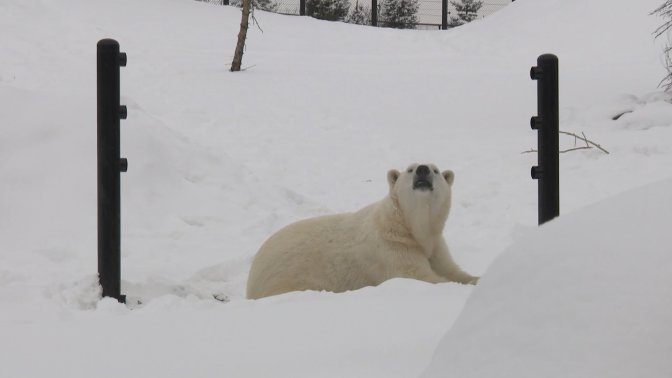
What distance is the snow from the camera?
1.68 m

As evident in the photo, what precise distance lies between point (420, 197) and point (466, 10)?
2722cm

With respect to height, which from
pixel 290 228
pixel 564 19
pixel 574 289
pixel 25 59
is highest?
pixel 564 19

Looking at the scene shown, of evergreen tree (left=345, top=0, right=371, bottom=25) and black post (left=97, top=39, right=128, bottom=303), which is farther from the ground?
evergreen tree (left=345, top=0, right=371, bottom=25)

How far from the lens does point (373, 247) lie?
5.07 m

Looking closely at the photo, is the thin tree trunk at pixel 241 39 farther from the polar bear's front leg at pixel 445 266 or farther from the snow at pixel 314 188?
the polar bear's front leg at pixel 445 266

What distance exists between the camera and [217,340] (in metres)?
3.04

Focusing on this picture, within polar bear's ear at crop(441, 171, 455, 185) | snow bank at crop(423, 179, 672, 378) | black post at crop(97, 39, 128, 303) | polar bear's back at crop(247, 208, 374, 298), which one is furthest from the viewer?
polar bear's ear at crop(441, 171, 455, 185)

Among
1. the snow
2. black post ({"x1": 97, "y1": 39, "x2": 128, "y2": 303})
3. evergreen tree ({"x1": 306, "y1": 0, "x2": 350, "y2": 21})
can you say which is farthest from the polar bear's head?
evergreen tree ({"x1": 306, "y1": 0, "x2": 350, "y2": 21})

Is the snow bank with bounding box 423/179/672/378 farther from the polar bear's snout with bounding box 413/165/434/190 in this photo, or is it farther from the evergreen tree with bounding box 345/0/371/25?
the evergreen tree with bounding box 345/0/371/25

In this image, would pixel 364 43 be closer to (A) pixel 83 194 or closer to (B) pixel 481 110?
(B) pixel 481 110

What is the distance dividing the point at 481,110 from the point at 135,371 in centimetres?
970

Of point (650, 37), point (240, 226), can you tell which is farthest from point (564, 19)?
point (240, 226)

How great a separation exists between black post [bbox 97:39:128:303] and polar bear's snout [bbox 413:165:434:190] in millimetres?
1651

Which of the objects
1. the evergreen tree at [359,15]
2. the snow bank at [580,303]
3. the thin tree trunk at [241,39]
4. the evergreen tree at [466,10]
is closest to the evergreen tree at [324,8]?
the evergreen tree at [359,15]
